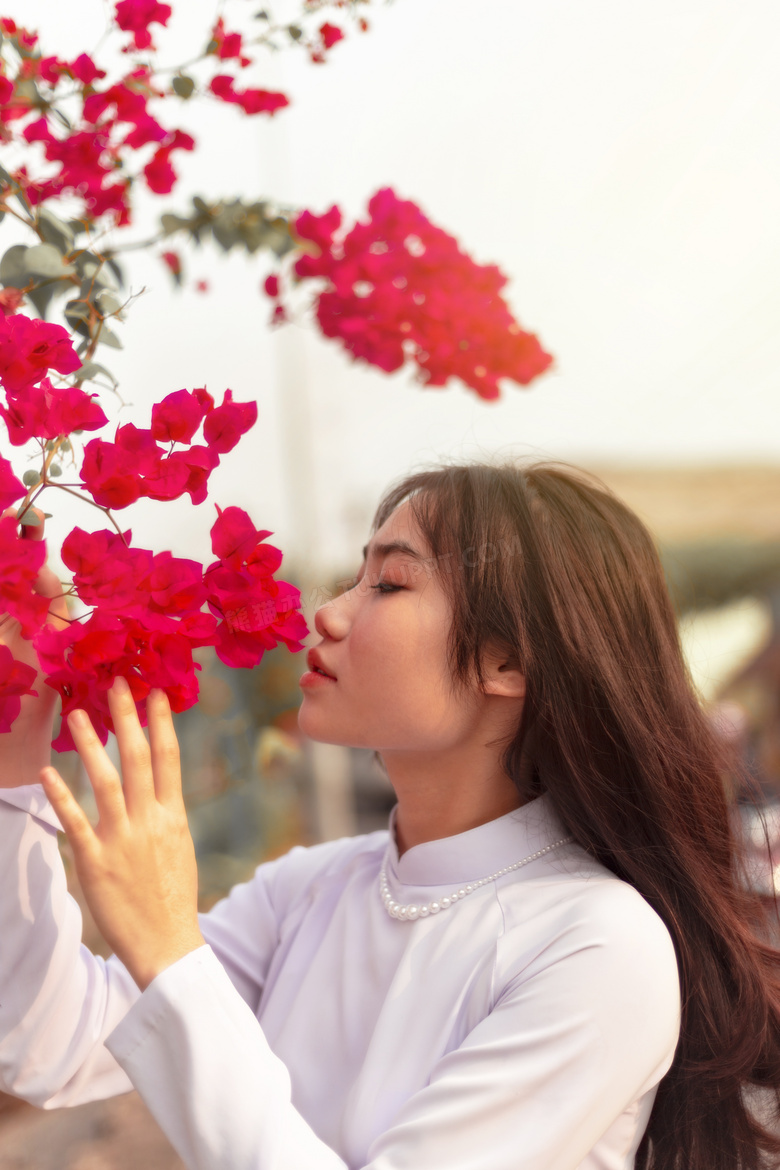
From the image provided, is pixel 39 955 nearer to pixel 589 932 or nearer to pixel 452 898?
pixel 452 898

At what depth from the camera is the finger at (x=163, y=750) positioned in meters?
0.60

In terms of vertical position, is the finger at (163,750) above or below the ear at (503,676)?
above

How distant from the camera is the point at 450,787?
33.9 inches

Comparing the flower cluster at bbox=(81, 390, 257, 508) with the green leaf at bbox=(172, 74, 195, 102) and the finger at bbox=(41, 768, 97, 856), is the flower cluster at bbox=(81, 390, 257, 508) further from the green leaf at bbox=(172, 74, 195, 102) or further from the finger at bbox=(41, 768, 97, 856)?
the green leaf at bbox=(172, 74, 195, 102)

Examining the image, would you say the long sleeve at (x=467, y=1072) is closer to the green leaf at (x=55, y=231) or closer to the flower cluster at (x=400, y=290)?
the green leaf at (x=55, y=231)

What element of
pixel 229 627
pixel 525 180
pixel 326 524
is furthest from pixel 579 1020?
pixel 525 180

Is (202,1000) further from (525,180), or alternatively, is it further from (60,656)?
(525,180)

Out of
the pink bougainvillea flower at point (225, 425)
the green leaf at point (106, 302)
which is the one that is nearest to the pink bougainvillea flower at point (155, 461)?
the pink bougainvillea flower at point (225, 425)

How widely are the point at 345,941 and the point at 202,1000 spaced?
1.02 feet

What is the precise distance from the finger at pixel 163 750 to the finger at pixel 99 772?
0.10 feet

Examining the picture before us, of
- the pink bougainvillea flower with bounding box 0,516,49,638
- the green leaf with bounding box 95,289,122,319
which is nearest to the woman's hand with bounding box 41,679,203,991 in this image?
the pink bougainvillea flower with bounding box 0,516,49,638

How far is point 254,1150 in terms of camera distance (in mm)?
571

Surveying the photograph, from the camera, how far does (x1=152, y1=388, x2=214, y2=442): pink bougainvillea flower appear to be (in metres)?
0.53

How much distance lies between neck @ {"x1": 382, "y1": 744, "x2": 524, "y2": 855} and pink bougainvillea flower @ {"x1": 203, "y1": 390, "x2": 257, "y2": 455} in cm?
41
